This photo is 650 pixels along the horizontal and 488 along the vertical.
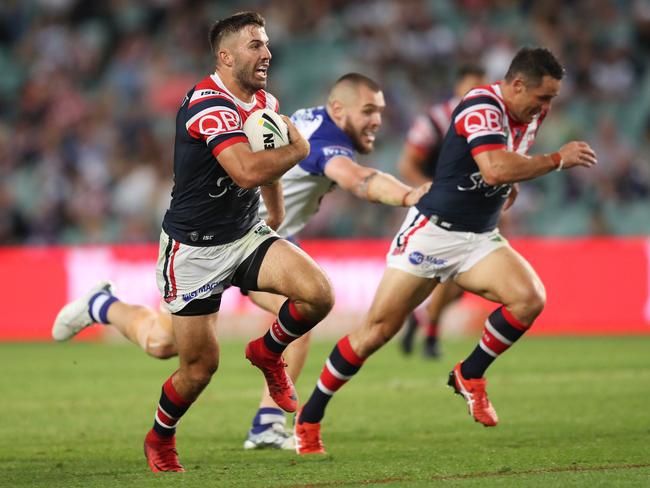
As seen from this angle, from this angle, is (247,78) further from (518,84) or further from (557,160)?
(557,160)

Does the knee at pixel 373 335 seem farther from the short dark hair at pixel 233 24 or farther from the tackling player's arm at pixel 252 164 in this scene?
the short dark hair at pixel 233 24

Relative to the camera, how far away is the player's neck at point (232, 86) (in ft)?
20.9

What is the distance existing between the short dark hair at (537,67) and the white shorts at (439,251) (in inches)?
Answer: 40.5

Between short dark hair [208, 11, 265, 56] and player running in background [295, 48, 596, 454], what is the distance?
148 cm

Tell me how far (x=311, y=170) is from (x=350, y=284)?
→ 7.72 metres

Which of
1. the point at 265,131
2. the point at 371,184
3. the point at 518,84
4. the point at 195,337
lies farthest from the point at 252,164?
the point at 518,84

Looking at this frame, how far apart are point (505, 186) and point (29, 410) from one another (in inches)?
170

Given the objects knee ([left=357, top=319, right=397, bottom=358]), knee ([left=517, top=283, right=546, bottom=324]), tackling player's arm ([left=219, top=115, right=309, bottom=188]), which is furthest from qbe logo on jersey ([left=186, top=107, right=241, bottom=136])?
knee ([left=517, top=283, right=546, bottom=324])

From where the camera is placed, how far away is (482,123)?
6980 millimetres

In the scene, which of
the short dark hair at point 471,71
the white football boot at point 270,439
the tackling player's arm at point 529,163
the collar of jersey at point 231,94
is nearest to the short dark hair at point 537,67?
the tackling player's arm at point 529,163

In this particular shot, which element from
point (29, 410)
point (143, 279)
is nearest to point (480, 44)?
point (143, 279)

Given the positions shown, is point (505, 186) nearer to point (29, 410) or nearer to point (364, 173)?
point (364, 173)

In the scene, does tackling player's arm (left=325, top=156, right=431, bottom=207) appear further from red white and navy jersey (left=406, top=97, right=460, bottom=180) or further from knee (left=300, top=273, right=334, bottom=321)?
red white and navy jersey (left=406, top=97, right=460, bottom=180)

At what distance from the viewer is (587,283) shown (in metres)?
15.4
